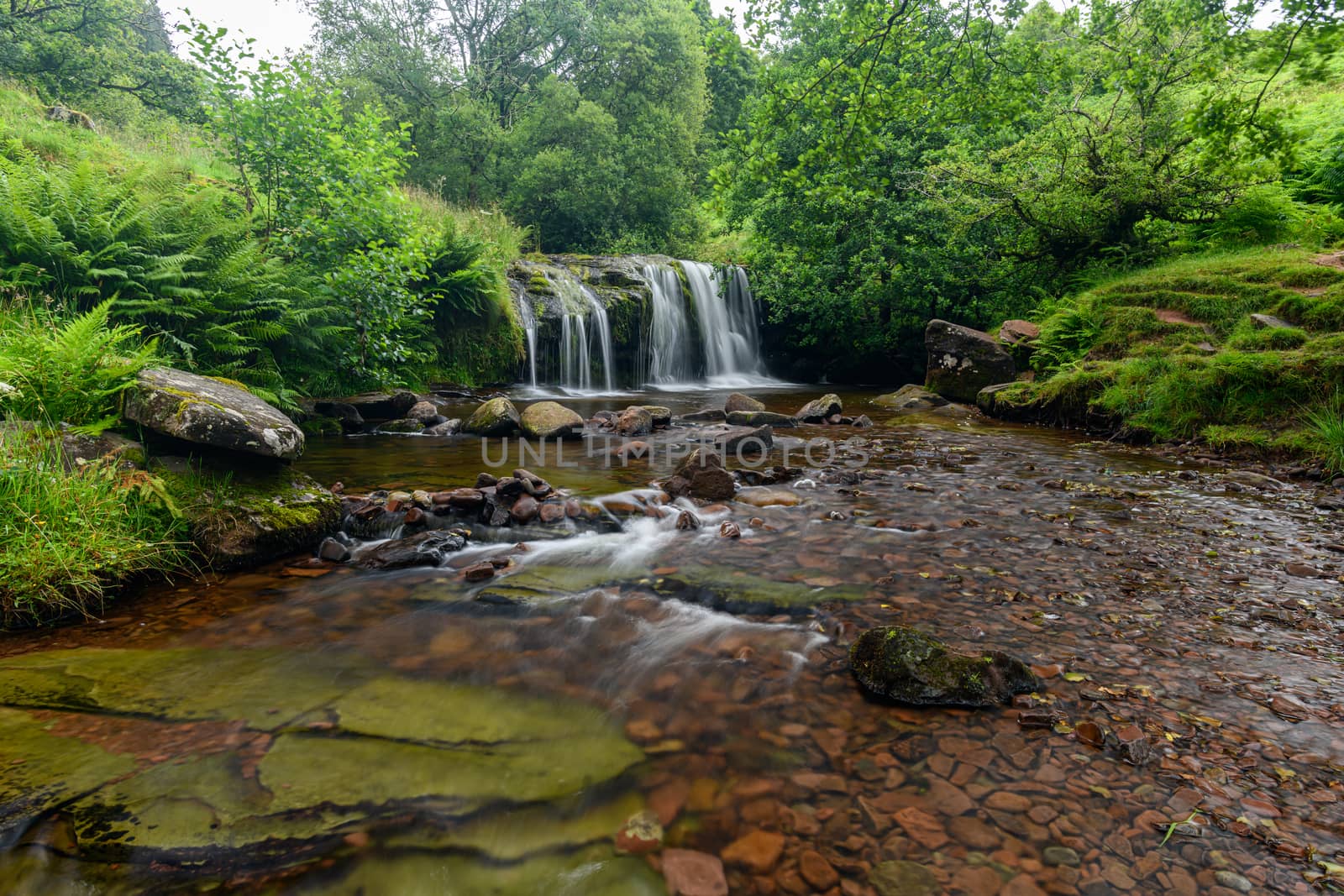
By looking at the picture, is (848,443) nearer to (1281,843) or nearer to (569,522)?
(569,522)

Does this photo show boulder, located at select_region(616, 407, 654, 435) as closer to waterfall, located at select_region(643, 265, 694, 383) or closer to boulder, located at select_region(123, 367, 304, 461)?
boulder, located at select_region(123, 367, 304, 461)

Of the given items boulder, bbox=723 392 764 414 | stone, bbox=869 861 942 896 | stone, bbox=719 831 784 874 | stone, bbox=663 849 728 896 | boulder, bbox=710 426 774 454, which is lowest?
stone, bbox=663 849 728 896

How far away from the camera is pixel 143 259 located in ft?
20.1

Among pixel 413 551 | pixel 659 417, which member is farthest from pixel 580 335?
pixel 413 551

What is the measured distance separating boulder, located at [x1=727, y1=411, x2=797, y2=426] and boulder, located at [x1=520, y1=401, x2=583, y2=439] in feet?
8.84

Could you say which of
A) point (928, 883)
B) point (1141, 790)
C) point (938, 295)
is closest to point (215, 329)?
point (928, 883)

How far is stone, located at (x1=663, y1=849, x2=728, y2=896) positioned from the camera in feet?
5.09

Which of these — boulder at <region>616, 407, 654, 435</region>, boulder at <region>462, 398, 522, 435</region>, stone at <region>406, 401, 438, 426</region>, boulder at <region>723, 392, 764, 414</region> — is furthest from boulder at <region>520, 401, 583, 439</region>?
boulder at <region>723, 392, 764, 414</region>

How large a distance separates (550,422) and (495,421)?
0.80 m

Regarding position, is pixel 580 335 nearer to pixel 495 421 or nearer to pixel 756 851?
pixel 495 421

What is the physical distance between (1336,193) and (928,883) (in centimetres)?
1689

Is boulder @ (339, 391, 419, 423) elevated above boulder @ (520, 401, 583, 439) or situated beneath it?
elevated above

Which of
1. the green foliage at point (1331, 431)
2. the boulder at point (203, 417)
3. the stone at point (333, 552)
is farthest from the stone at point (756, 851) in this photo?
the green foliage at point (1331, 431)

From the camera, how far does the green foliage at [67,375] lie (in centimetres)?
352
